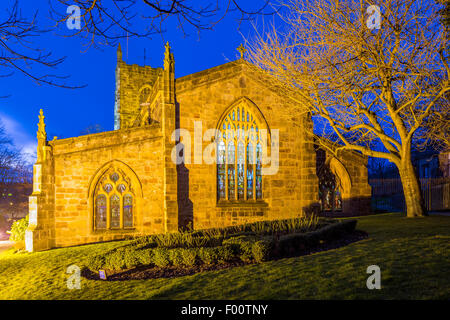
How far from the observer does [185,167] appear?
14.5 meters

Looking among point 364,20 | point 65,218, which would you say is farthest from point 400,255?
point 65,218

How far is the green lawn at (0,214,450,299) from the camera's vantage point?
493 cm

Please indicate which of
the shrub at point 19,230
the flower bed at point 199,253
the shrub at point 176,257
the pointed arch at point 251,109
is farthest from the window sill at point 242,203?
the shrub at point 19,230

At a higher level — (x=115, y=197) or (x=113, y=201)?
(x=115, y=197)

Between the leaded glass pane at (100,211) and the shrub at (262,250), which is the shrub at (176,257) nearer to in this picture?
the shrub at (262,250)

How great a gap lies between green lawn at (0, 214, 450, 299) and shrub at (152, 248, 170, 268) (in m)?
1.07

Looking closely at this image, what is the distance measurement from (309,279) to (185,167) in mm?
9669

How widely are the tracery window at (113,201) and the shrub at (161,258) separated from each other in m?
6.32

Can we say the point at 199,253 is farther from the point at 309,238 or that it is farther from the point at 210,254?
the point at 309,238

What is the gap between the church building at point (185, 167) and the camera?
12812mm

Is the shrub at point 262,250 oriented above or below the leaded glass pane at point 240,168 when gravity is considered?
below

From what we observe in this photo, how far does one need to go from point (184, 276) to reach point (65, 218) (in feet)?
27.5

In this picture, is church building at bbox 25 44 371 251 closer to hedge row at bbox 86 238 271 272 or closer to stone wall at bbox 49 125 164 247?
stone wall at bbox 49 125 164 247

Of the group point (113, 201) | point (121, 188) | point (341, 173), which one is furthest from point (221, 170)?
point (341, 173)
